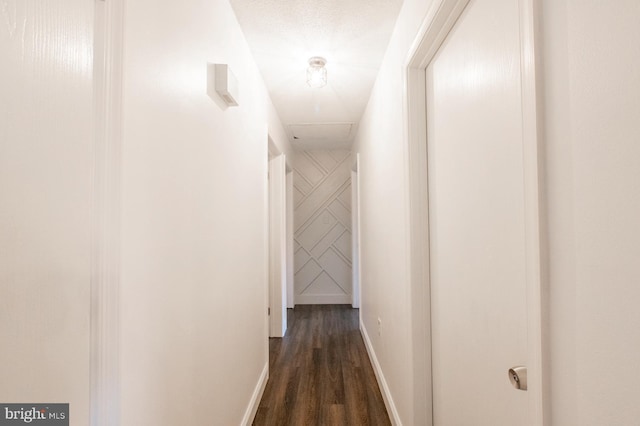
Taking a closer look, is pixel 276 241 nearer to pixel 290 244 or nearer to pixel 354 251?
pixel 290 244

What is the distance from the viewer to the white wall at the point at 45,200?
488 mm

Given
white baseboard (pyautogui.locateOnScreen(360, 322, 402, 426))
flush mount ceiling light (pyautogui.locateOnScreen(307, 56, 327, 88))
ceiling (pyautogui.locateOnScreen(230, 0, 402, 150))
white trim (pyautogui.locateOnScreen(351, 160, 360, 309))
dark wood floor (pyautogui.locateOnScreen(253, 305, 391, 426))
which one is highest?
ceiling (pyautogui.locateOnScreen(230, 0, 402, 150))

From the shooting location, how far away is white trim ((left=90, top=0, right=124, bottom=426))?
0.68 metres

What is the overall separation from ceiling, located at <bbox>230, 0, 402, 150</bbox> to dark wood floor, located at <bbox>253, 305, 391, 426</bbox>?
239 centimetres

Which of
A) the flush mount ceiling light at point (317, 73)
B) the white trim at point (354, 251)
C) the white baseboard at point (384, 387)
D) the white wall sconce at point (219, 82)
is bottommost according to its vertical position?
the white baseboard at point (384, 387)

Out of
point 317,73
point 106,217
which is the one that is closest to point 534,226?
point 106,217

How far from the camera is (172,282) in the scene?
100 cm

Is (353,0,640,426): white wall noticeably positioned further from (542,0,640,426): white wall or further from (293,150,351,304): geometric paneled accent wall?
(293,150,351,304): geometric paneled accent wall

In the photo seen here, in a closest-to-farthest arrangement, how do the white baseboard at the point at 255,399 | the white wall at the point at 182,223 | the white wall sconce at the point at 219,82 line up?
the white wall at the point at 182,223 → the white wall sconce at the point at 219,82 → the white baseboard at the point at 255,399

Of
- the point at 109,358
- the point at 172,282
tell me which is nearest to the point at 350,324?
the point at 172,282

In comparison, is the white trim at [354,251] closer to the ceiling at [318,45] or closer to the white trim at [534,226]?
the ceiling at [318,45]

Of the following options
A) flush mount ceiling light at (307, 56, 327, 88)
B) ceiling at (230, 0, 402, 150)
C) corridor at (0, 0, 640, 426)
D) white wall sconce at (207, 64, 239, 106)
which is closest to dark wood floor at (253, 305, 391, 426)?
corridor at (0, 0, 640, 426)

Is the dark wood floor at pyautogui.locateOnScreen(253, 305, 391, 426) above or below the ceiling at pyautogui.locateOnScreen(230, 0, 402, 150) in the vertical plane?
below

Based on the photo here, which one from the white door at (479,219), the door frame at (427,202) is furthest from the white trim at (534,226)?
the white door at (479,219)
